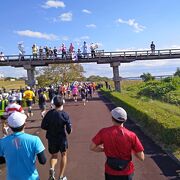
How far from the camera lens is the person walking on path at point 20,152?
510 cm

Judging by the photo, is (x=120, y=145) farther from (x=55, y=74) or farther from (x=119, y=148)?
(x=55, y=74)

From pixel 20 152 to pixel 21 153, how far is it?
19 millimetres

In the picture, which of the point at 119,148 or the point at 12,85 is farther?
the point at 12,85

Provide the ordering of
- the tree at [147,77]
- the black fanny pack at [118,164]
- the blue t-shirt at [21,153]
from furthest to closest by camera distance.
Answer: the tree at [147,77]
the black fanny pack at [118,164]
the blue t-shirt at [21,153]

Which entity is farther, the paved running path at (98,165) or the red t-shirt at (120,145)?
the paved running path at (98,165)

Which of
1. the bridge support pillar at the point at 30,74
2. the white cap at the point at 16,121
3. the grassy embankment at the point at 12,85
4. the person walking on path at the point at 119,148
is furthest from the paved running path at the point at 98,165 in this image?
the grassy embankment at the point at 12,85

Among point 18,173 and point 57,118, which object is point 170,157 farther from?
point 18,173

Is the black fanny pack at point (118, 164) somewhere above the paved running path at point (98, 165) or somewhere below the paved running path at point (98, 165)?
above

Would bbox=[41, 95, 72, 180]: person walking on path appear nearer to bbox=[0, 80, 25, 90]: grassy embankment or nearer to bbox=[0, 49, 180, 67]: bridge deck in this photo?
bbox=[0, 49, 180, 67]: bridge deck

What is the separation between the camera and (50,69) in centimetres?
6594

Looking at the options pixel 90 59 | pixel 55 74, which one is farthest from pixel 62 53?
pixel 55 74

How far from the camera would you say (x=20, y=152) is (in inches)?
201

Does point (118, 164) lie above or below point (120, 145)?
below

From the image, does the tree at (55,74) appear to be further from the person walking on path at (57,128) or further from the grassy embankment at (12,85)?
the person walking on path at (57,128)
